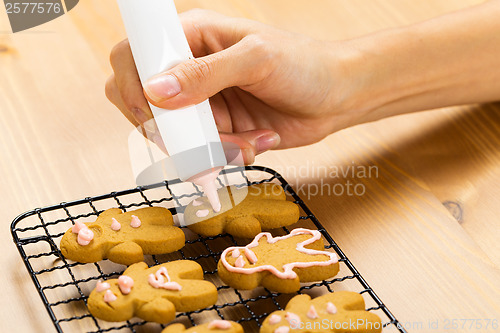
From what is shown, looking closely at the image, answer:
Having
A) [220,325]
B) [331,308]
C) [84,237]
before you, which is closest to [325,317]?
[331,308]

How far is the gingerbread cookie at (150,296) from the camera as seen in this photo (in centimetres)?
79

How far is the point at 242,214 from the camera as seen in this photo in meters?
0.97

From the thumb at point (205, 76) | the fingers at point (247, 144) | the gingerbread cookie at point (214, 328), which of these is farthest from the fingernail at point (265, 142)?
the gingerbread cookie at point (214, 328)

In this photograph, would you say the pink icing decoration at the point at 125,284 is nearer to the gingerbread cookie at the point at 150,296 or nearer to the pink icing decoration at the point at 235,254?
the gingerbread cookie at the point at 150,296

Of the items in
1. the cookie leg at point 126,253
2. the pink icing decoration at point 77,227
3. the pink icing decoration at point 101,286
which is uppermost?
the pink icing decoration at point 77,227

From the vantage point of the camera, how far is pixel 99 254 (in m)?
0.89

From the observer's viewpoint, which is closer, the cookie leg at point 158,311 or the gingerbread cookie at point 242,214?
the cookie leg at point 158,311

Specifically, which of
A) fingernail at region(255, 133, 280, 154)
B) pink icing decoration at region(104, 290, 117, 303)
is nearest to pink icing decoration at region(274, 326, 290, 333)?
pink icing decoration at region(104, 290, 117, 303)

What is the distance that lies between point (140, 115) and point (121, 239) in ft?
1.00

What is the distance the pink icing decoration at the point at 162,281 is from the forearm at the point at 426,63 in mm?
531

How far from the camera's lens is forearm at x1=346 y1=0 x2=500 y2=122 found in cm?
121

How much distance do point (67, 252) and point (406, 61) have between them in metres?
0.72

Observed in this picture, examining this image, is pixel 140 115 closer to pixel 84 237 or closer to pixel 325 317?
pixel 84 237

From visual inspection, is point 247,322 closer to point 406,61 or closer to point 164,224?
point 164,224
